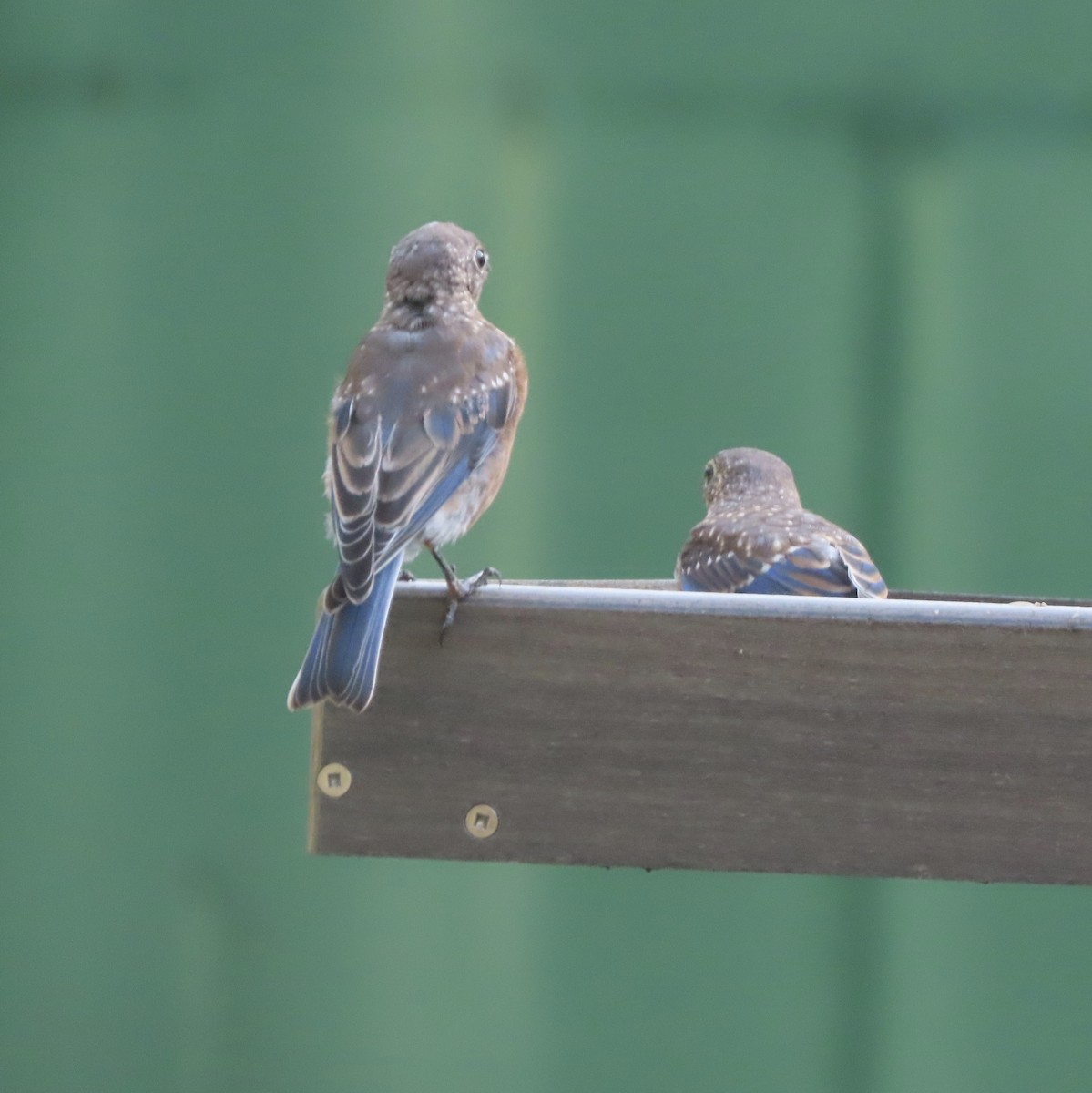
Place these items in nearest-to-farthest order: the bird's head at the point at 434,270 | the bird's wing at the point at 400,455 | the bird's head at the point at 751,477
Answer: the bird's wing at the point at 400,455 < the bird's head at the point at 434,270 < the bird's head at the point at 751,477

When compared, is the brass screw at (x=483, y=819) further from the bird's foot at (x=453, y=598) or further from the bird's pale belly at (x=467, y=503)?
the bird's pale belly at (x=467, y=503)

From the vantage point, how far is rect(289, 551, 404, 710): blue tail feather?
5.19 ft

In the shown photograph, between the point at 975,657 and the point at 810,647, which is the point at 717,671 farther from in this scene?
the point at 975,657

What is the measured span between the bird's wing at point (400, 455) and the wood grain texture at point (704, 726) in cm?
21

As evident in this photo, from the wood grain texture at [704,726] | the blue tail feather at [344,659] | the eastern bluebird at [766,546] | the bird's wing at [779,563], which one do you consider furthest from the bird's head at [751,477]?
the blue tail feather at [344,659]

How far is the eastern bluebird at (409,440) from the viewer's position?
5.50 ft

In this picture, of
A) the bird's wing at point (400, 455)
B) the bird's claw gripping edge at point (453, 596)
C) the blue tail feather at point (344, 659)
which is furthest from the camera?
the bird's wing at point (400, 455)

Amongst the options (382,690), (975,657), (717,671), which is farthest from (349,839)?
(975,657)

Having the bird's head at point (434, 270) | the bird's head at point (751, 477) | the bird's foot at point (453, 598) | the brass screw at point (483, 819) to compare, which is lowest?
the brass screw at point (483, 819)

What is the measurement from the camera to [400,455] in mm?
2123

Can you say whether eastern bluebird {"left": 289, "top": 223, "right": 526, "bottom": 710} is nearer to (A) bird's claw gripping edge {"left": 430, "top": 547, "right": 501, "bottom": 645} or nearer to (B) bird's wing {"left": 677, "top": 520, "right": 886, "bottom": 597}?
(A) bird's claw gripping edge {"left": 430, "top": 547, "right": 501, "bottom": 645}

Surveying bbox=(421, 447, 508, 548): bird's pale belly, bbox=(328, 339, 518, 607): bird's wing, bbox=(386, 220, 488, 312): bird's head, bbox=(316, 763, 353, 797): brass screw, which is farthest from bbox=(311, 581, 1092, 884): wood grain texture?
bbox=(386, 220, 488, 312): bird's head

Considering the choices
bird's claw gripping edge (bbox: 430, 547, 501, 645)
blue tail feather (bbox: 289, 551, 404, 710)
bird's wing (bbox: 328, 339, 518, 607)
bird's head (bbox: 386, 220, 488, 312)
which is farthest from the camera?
bird's head (bbox: 386, 220, 488, 312)

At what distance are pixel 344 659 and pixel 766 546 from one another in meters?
1.33
